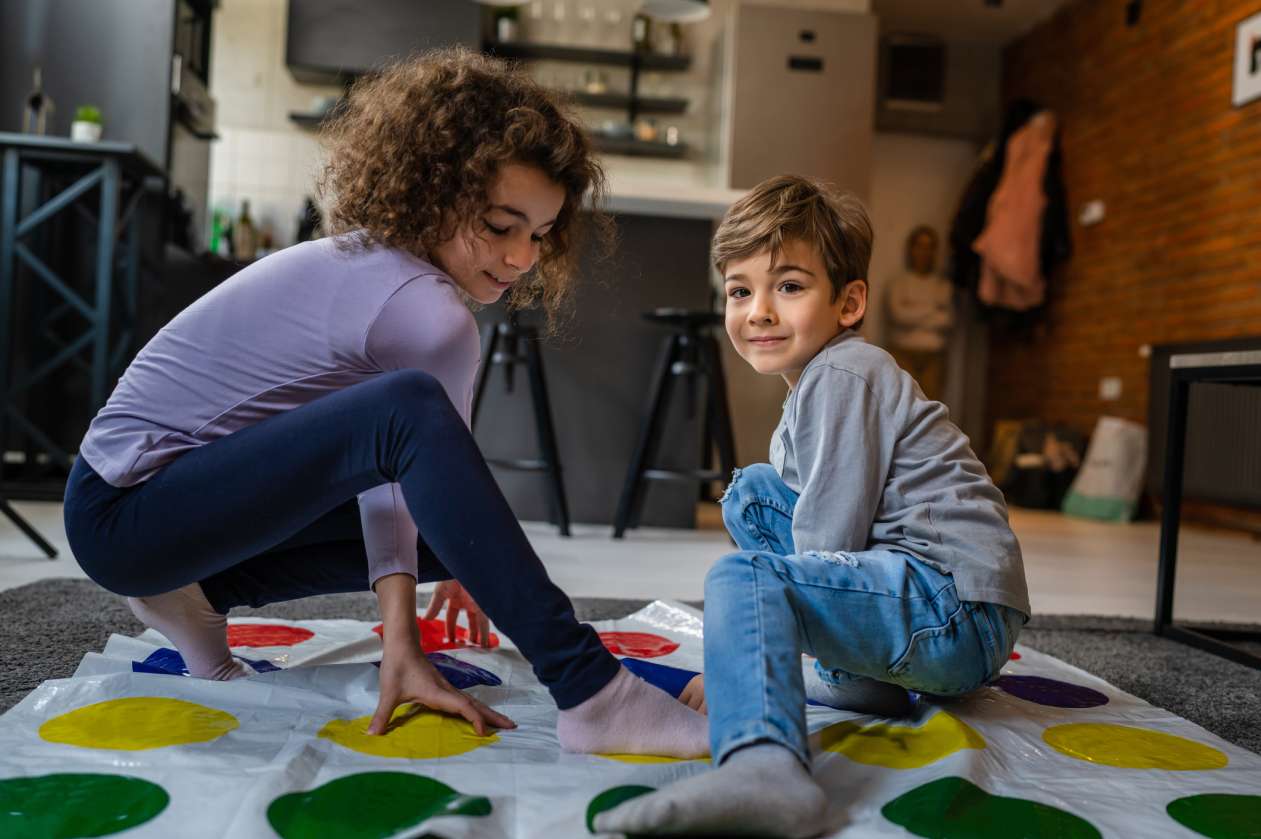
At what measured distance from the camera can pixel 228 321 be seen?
1.10m

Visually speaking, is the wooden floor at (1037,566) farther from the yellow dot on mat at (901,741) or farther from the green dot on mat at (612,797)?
the green dot on mat at (612,797)

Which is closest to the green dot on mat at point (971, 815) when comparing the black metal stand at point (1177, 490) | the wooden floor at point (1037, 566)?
the black metal stand at point (1177, 490)

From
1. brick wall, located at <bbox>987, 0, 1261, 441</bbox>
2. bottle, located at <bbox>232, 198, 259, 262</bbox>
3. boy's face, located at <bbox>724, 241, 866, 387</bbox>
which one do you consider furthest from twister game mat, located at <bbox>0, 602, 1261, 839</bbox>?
bottle, located at <bbox>232, 198, 259, 262</bbox>

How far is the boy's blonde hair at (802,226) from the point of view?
1208 millimetres

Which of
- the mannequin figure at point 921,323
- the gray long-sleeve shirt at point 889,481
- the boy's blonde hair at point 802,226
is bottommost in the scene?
the gray long-sleeve shirt at point 889,481

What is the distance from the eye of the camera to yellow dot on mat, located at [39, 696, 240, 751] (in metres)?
0.96

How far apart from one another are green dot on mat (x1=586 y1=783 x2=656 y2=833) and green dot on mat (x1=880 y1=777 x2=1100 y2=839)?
21cm

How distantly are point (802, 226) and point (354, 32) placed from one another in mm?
4655

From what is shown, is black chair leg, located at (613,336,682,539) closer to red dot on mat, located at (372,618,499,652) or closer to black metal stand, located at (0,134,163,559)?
black metal stand, located at (0,134,163,559)

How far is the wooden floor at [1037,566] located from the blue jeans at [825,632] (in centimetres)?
111

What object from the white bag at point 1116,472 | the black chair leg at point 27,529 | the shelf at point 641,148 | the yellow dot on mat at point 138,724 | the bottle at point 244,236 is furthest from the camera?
the shelf at point 641,148

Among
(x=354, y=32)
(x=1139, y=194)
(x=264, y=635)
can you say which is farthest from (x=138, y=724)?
(x=1139, y=194)

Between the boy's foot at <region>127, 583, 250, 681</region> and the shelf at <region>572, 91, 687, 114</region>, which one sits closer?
the boy's foot at <region>127, 583, 250, 681</region>

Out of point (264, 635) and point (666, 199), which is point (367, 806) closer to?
point (264, 635)
